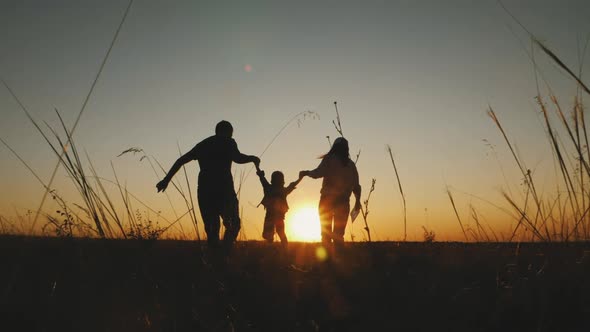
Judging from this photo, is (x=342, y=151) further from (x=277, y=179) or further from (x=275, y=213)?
(x=277, y=179)

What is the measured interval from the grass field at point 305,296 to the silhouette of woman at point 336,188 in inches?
139

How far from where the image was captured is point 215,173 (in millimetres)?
5402

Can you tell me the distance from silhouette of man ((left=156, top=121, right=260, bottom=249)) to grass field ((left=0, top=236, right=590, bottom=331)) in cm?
186

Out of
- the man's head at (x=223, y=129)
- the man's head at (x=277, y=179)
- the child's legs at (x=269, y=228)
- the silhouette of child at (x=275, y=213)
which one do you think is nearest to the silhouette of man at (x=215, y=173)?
the man's head at (x=223, y=129)

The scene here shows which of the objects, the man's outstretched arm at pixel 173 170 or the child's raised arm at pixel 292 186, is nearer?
the man's outstretched arm at pixel 173 170

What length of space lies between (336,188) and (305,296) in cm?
457

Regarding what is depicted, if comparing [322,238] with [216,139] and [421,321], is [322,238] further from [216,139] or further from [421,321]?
[421,321]

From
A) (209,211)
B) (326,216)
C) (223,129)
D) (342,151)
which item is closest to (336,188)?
(326,216)

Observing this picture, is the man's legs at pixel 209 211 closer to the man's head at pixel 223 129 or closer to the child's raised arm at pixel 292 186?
the man's head at pixel 223 129

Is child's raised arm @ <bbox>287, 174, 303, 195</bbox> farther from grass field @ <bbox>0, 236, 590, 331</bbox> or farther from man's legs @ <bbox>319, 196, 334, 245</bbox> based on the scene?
grass field @ <bbox>0, 236, 590, 331</bbox>

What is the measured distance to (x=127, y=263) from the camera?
3172mm

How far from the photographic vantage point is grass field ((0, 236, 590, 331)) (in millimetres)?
1917

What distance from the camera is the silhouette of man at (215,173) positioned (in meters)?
5.29

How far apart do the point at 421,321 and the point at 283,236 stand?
265 inches
